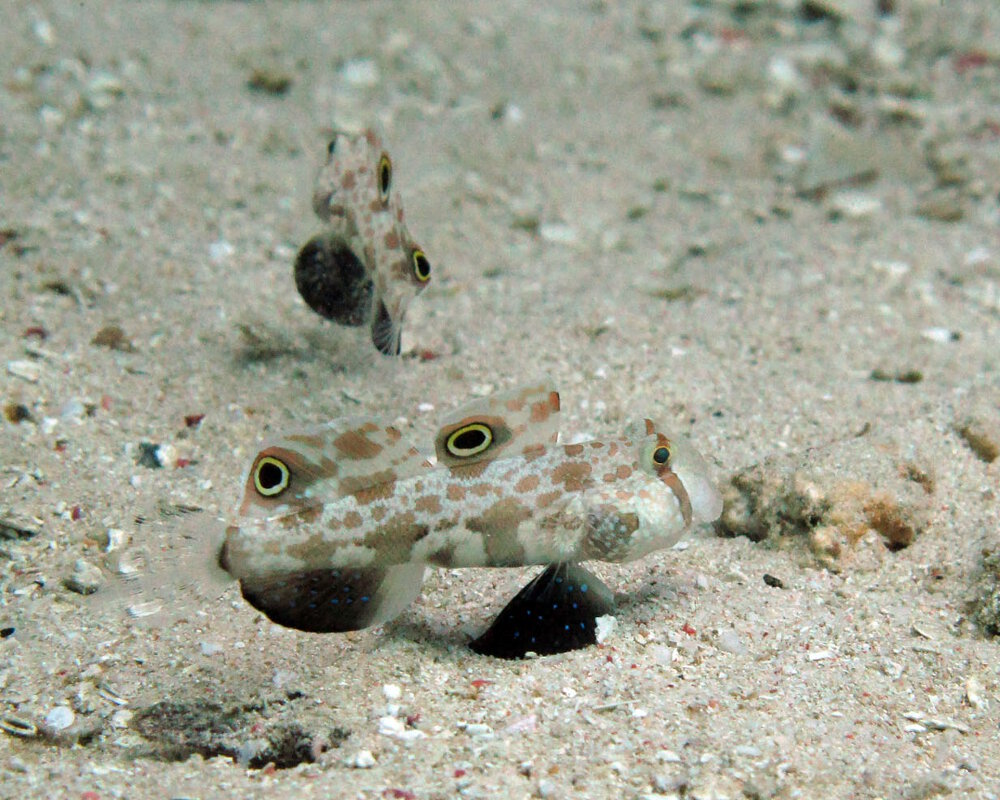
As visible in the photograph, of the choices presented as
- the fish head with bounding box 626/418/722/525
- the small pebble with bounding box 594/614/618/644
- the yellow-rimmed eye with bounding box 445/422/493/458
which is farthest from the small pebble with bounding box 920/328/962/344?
the yellow-rimmed eye with bounding box 445/422/493/458

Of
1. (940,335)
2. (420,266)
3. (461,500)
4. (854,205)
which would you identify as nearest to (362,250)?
(420,266)

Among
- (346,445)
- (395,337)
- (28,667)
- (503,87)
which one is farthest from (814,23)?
(28,667)

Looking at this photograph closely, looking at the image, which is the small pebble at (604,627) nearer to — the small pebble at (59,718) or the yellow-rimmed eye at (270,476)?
the yellow-rimmed eye at (270,476)

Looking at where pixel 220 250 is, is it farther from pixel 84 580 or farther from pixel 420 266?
pixel 84 580

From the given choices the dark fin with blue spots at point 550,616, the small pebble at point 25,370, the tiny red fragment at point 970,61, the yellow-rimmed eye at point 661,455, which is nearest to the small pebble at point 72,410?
the small pebble at point 25,370

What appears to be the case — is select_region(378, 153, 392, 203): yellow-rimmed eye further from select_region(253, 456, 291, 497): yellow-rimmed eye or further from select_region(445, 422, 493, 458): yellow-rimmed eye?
select_region(253, 456, 291, 497): yellow-rimmed eye
